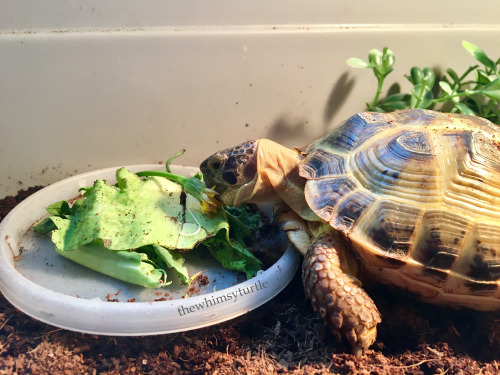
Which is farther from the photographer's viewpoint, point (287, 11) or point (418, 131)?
point (287, 11)

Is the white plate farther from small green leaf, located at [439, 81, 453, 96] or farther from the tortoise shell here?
small green leaf, located at [439, 81, 453, 96]

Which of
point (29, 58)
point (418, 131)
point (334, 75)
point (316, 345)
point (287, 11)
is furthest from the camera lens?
point (334, 75)

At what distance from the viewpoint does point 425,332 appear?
5.67ft

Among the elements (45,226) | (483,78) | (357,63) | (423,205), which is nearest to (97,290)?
(45,226)

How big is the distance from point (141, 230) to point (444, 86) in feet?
7.04

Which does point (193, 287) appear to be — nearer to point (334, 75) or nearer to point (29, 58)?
point (29, 58)

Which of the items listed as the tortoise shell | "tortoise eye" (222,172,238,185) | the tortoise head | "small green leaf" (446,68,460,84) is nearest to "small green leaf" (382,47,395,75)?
"small green leaf" (446,68,460,84)

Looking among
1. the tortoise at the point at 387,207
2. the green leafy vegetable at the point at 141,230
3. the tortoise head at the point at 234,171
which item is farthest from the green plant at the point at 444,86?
the green leafy vegetable at the point at 141,230

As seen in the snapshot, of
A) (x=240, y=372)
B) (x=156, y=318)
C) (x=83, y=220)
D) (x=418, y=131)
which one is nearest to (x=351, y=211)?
(x=418, y=131)

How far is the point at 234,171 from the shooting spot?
1904 millimetres

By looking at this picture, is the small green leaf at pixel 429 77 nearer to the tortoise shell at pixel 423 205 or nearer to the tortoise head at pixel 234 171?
the tortoise shell at pixel 423 205

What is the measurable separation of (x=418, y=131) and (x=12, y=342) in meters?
1.83

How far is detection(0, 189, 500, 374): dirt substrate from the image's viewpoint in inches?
59.9

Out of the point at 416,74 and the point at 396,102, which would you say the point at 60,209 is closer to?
the point at 396,102
